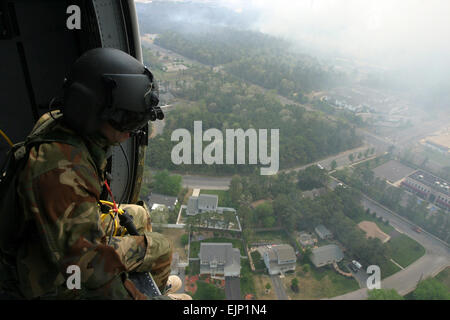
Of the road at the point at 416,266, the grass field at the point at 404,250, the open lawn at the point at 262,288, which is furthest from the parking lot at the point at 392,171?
the open lawn at the point at 262,288

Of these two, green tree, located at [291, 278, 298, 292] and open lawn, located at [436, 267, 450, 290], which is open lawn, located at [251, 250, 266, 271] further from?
open lawn, located at [436, 267, 450, 290]

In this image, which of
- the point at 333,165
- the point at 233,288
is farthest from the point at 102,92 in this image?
the point at 333,165

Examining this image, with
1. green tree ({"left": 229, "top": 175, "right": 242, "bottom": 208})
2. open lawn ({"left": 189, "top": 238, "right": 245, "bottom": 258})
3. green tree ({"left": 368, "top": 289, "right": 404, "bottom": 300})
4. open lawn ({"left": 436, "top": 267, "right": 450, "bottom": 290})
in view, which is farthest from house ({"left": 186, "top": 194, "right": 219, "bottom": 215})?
open lawn ({"left": 436, "top": 267, "right": 450, "bottom": 290})

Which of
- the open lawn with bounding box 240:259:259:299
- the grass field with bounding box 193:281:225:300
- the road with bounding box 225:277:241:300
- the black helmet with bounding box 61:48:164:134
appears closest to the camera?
the black helmet with bounding box 61:48:164:134

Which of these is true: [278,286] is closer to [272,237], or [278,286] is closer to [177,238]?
[272,237]
